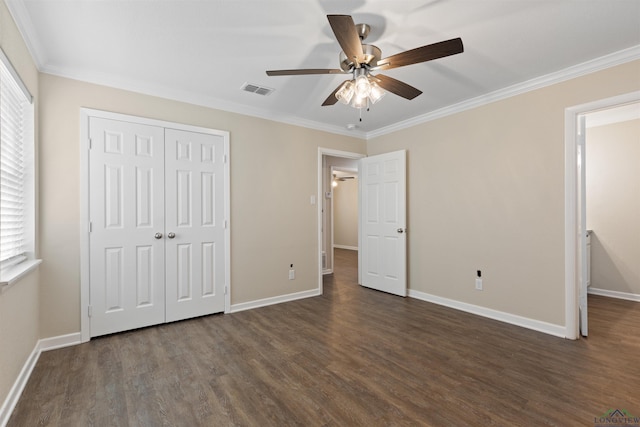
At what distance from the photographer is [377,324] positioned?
321cm

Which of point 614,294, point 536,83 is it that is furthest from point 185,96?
point 614,294

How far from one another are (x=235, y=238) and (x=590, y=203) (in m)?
5.05

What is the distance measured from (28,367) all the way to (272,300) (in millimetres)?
2288

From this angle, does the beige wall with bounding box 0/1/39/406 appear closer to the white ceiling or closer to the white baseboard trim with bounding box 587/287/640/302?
the white ceiling

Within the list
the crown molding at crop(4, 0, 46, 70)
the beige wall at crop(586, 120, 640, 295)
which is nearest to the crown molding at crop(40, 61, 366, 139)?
the crown molding at crop(4, 0, 46, 70)

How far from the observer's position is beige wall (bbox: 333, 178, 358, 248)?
9797 millimetres

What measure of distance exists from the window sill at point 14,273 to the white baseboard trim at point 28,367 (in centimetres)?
69

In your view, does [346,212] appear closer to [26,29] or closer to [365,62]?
[365,62]

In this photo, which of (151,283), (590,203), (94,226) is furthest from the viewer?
(590,203)

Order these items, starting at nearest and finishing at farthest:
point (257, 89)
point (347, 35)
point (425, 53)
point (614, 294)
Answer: point (347, 35) < point (425, 53) < point (257, 89) < point (614, 294)

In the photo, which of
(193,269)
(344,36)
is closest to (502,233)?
(344,36)

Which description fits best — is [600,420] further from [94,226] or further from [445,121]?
[94,226]

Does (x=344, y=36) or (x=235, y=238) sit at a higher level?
(x=344, y=36)

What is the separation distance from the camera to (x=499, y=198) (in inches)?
131
